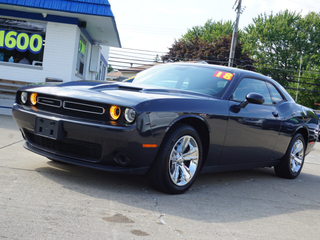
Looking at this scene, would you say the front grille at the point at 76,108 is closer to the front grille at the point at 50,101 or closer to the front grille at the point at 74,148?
the front grille at the point at 50,101

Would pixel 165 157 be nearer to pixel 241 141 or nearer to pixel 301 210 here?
pixel 241 141

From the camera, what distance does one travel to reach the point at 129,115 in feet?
11.2

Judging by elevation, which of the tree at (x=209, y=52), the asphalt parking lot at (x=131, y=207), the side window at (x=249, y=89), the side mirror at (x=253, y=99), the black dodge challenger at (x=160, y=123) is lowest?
the asphalt parking lot at (x=131, y=207)

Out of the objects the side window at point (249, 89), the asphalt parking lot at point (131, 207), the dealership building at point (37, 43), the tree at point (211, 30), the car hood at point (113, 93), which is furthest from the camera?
the tree at point (211, 30)

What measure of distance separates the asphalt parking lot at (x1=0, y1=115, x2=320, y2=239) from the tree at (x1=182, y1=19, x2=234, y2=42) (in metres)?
55.3

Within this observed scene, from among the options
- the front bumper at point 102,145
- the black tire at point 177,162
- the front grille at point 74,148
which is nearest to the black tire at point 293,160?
the black tire at point 177,162

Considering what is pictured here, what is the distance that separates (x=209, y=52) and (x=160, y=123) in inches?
1702

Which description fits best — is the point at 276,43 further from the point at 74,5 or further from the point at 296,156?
the point at 296,156

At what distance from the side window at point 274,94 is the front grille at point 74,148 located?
2881 mm

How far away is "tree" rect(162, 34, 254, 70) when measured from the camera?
45.1m

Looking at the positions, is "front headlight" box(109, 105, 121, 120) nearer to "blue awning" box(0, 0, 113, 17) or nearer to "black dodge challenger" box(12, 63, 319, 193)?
"black dodge challenger" box(12, 63, 319, 193)

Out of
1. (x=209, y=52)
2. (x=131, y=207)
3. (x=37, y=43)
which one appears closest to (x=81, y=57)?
(x=37, y=43)

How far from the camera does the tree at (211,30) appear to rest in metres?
58.3

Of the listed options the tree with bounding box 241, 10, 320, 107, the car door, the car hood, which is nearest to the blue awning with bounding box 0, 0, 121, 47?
the car door
